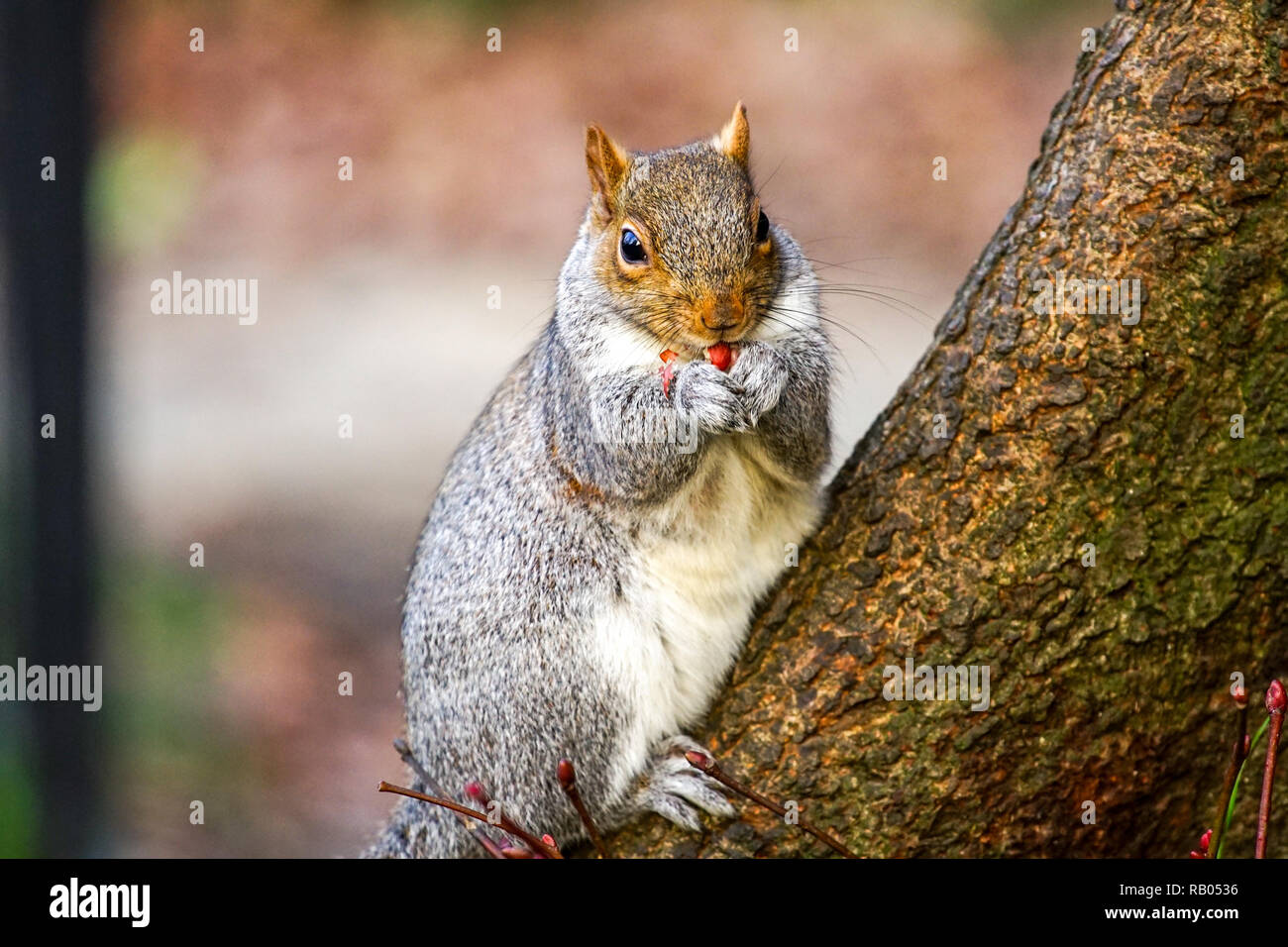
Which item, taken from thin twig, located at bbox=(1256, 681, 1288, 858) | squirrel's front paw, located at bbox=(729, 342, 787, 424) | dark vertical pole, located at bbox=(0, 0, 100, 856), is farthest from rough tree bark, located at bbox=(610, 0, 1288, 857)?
dark vertical pole, located at bbox=(0, 0, 100, 856)

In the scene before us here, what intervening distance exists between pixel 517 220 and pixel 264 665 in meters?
3.49

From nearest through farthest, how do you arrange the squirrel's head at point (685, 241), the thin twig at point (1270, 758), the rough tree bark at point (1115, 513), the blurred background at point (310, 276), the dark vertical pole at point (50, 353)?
the thin twig at point (1270, 758)
the rough tree bark at point (1115, 513)
the squirrel's head at point (685, 241)
the dark vertical pole at point (50, 353)
the blurred background at point (310, 276)

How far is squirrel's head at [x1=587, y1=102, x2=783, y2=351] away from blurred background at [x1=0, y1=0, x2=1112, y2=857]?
561 mm

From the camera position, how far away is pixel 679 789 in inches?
113

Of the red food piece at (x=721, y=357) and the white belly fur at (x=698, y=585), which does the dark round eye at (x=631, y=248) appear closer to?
the red food piece at (x=721, y=357)

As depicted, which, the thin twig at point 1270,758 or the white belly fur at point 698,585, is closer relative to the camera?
the thin twig at point 1270,758

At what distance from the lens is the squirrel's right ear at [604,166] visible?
3162 mm

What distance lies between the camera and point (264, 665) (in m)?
6.62

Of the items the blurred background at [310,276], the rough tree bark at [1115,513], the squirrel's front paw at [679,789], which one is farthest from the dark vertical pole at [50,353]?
the rough tree bark at [1115,513]

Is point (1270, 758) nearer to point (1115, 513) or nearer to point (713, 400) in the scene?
point (1115, 513)

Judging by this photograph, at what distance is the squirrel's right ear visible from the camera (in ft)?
10.4

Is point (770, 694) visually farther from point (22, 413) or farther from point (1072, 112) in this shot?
point (22, 413)

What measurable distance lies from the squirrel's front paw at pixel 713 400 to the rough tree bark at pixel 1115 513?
460mm
